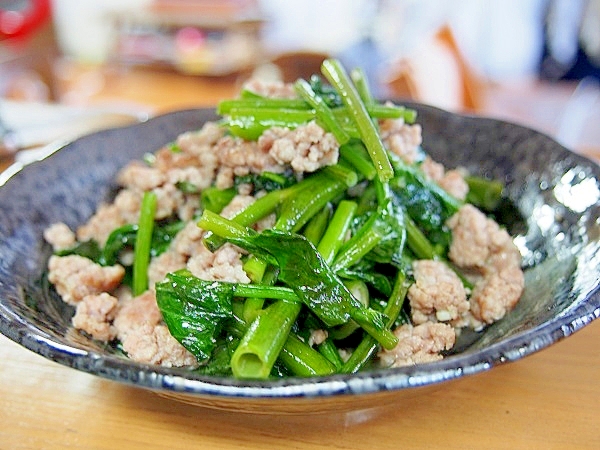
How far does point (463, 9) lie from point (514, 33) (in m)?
0.65

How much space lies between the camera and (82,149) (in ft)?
6.69

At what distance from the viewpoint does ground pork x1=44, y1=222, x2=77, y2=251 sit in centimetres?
178

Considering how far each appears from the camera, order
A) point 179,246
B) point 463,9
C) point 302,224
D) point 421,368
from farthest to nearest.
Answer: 1. point 463,9
2. point 179,246
3. point 302,224
4. point 421,368

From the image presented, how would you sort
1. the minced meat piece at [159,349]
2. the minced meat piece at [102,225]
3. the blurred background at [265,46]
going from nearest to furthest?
the minced meat piece at [159,349] → the minced meat piece at [102,225] → the blurred background at [265,46]

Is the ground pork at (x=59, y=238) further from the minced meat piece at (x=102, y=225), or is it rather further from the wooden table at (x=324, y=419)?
the wooden table at (x=324, y=419)

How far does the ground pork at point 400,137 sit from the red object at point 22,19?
484 cm

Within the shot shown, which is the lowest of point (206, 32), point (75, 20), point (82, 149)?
point (75, 20)

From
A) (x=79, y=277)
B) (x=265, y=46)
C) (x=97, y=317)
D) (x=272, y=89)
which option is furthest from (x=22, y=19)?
(x=97, y=317)

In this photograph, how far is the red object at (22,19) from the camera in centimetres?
568

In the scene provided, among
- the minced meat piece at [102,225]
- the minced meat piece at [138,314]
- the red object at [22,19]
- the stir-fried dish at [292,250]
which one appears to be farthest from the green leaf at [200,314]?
the red object at [22,19]

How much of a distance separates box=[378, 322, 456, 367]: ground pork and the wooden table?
8cm

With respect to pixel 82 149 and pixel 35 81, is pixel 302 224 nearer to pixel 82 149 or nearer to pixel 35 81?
pixel 82 149

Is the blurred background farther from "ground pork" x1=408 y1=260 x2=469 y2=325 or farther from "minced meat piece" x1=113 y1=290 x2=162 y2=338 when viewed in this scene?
"minced meat piece" x1=113 y1=290 x2=162 y2=338

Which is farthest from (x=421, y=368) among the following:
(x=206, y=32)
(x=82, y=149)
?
(x=206, y=32)
